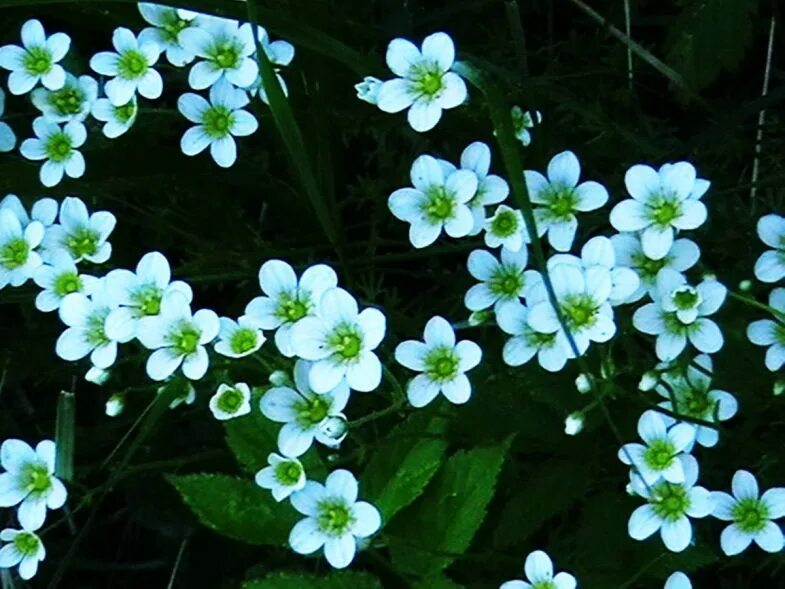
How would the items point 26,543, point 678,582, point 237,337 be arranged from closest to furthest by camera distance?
point 678,582 < point 237,337 < point 26,543

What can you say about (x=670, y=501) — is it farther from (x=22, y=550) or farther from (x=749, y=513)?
(x=22, y=550)

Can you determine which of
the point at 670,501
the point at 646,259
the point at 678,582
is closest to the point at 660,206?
the point at 646,259

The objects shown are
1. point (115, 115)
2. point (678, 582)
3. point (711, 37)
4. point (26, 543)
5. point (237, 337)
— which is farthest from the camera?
point (711, 37)

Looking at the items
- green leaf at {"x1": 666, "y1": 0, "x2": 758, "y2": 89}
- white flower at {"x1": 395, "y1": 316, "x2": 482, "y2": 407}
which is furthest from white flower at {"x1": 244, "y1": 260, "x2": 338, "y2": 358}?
green leaf at {"x1": 666, "y1": 0, "x2": 758, "y2": 89}

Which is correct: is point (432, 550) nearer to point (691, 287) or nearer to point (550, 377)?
point (550, 377)

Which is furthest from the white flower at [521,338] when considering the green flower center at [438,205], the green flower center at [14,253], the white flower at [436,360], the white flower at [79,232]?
the green flower center at [14,253]

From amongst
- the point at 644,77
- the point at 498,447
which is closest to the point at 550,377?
the point at 498,447
